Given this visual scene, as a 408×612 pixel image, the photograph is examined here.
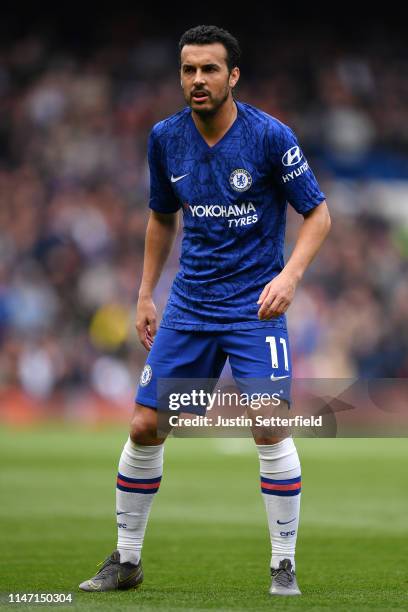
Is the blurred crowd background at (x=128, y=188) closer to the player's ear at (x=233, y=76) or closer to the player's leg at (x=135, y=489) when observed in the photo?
the player's leg at (x=135, y=489)

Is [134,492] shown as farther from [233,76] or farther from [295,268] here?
[233,76]

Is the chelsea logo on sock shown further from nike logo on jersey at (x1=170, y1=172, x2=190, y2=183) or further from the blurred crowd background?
the blurred crowd background

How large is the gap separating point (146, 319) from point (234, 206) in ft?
2.63

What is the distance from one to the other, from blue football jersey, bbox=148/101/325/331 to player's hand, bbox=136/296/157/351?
1.08 ft

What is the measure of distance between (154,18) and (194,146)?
2044 cm

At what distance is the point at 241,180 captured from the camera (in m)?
5.48

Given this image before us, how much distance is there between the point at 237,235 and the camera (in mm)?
5508

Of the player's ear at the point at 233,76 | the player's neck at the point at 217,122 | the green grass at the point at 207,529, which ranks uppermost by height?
the player's ear at the point at 233,76

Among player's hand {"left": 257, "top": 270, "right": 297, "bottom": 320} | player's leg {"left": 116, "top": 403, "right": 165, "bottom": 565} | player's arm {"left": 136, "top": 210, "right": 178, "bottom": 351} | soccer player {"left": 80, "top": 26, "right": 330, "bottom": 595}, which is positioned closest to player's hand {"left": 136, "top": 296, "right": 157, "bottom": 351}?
player's arm {"left": 136, "top": 210, "right": 178, "bottom": 351}

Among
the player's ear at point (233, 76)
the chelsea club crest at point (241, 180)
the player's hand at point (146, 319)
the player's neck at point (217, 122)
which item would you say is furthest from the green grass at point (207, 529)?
the player's ear at point (233, 76)

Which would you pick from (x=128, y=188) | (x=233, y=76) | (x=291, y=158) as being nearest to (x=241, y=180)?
(x=291, y=158)

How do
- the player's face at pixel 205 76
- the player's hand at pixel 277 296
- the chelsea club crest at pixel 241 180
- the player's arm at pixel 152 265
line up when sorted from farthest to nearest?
the player's arm at pixel 152 265, the chelsea club crest at pixel 241 180, the player's face at pixel 205 76, the player's hand at pixel 277 296

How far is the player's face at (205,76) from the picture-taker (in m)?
5.37

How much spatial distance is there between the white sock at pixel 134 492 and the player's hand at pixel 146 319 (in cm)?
57
